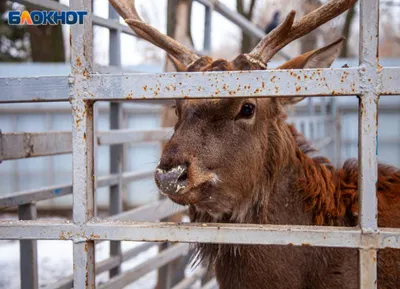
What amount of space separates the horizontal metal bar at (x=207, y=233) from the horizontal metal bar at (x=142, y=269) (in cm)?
93

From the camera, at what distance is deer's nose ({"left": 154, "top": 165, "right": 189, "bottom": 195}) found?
220 centimetres

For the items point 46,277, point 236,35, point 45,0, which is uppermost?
point 236,35

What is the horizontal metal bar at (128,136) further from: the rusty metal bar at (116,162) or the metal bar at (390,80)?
the metal bar at (390,80)

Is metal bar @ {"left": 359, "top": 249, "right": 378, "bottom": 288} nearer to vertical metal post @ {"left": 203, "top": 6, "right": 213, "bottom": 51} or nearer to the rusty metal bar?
the rusty metal bar

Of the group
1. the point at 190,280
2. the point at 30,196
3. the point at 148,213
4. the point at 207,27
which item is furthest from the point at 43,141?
the point at 190,280

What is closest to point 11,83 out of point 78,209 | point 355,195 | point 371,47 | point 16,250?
point 78,209

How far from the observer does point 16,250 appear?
743 cm

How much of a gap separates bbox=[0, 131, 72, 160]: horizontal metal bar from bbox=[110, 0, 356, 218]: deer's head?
940 millimetres

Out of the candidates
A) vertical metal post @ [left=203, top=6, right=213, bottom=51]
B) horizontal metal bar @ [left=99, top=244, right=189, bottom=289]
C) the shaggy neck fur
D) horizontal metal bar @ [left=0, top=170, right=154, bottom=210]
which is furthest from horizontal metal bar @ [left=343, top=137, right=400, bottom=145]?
the shaggy neck fur

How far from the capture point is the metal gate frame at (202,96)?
1740mm

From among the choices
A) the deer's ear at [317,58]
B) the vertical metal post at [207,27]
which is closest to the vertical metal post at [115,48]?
the vertical metal post at [207,27]

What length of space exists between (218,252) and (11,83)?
1535mm

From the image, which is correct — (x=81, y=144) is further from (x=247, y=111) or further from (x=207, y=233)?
(x=247, y=111)

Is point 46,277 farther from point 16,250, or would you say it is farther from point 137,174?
point 137,174
